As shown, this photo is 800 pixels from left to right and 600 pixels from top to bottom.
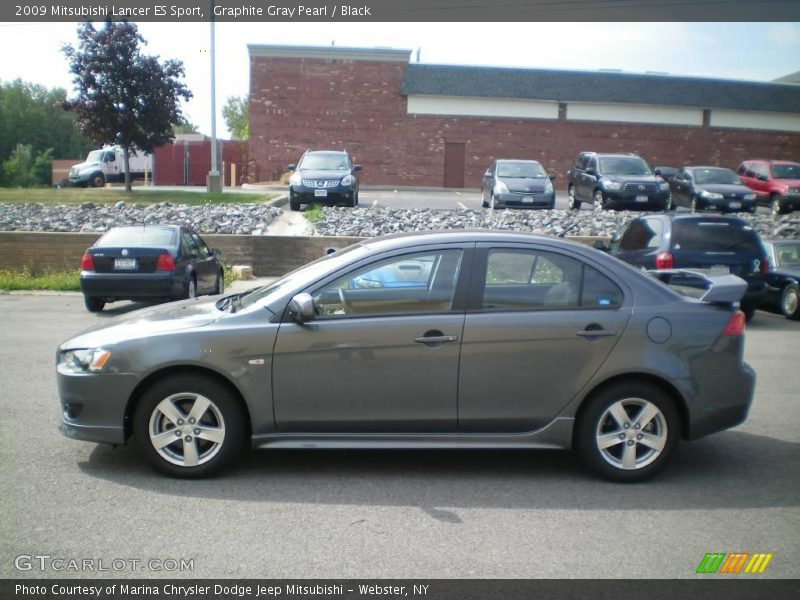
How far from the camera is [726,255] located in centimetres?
1291

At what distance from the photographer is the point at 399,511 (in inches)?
203

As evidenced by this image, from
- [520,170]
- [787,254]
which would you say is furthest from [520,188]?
[787,254]

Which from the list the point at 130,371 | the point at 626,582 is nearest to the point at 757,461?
the point at 626,582

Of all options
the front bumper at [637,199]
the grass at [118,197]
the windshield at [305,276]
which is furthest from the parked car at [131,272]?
the front bumper at [637,199]

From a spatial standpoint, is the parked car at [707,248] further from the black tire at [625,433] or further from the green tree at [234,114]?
the green tree at [234,114]

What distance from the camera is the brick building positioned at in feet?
146

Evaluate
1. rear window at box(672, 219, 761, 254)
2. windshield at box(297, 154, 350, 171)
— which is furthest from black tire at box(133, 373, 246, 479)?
windshield at box(297, 154, 350, 171)

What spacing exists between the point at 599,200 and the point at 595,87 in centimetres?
2434

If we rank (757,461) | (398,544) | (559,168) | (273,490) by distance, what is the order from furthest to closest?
(559,168) → (757,461) → (273,490) → (398,544)

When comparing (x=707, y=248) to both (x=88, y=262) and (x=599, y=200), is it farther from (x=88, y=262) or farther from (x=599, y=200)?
(x=599, y=200)

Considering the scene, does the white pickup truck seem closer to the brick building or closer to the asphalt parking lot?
the brick building

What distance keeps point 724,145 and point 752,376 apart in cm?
4474

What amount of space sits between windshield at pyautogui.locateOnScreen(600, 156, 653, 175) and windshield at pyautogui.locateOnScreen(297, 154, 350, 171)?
24.9ft

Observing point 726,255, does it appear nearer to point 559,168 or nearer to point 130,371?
point 130,371
